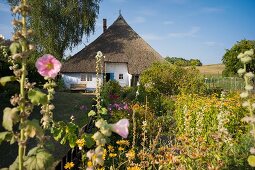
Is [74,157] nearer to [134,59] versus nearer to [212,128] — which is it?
[212,128]

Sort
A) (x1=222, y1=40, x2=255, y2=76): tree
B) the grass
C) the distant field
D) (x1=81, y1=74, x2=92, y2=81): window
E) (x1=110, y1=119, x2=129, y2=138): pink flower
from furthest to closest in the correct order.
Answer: the distant field → (x1=222, y1=40, x2=255, y2=76): tree → (x1=81, y1=74, x2=92, y2=81): window → the grass → (x1=110, y1=119, x2=129, y2=138): pink flower

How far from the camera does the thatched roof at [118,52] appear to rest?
89.9 feet

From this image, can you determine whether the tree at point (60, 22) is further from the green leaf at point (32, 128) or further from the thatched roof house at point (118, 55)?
the green leaf at point (32, 128)

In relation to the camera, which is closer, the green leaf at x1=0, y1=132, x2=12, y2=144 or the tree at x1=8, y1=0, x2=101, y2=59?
the green leaf at x1=0, y1=132, x2=12, y2=144

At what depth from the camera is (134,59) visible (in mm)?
27984

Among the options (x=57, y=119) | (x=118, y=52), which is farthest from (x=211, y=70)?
(x=57, y=119)

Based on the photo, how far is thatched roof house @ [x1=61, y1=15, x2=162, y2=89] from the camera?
89.8 ft

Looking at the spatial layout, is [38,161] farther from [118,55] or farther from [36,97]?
[118,55]

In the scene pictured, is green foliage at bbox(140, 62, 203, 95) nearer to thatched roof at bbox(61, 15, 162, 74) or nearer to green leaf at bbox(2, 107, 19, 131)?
thatched roof at bbox(61, 15, 162, 74)

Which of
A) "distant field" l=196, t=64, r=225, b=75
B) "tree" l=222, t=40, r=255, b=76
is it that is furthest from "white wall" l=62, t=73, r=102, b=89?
"distant field" l=196, t=64, r=225, b=75

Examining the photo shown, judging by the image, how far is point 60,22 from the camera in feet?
86.9

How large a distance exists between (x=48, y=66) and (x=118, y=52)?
87.6 feet

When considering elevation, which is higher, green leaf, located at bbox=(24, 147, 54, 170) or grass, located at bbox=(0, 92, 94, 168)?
green leaf, located at bbox=(24, 147, 54, 170)

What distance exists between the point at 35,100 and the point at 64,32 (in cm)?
2603
